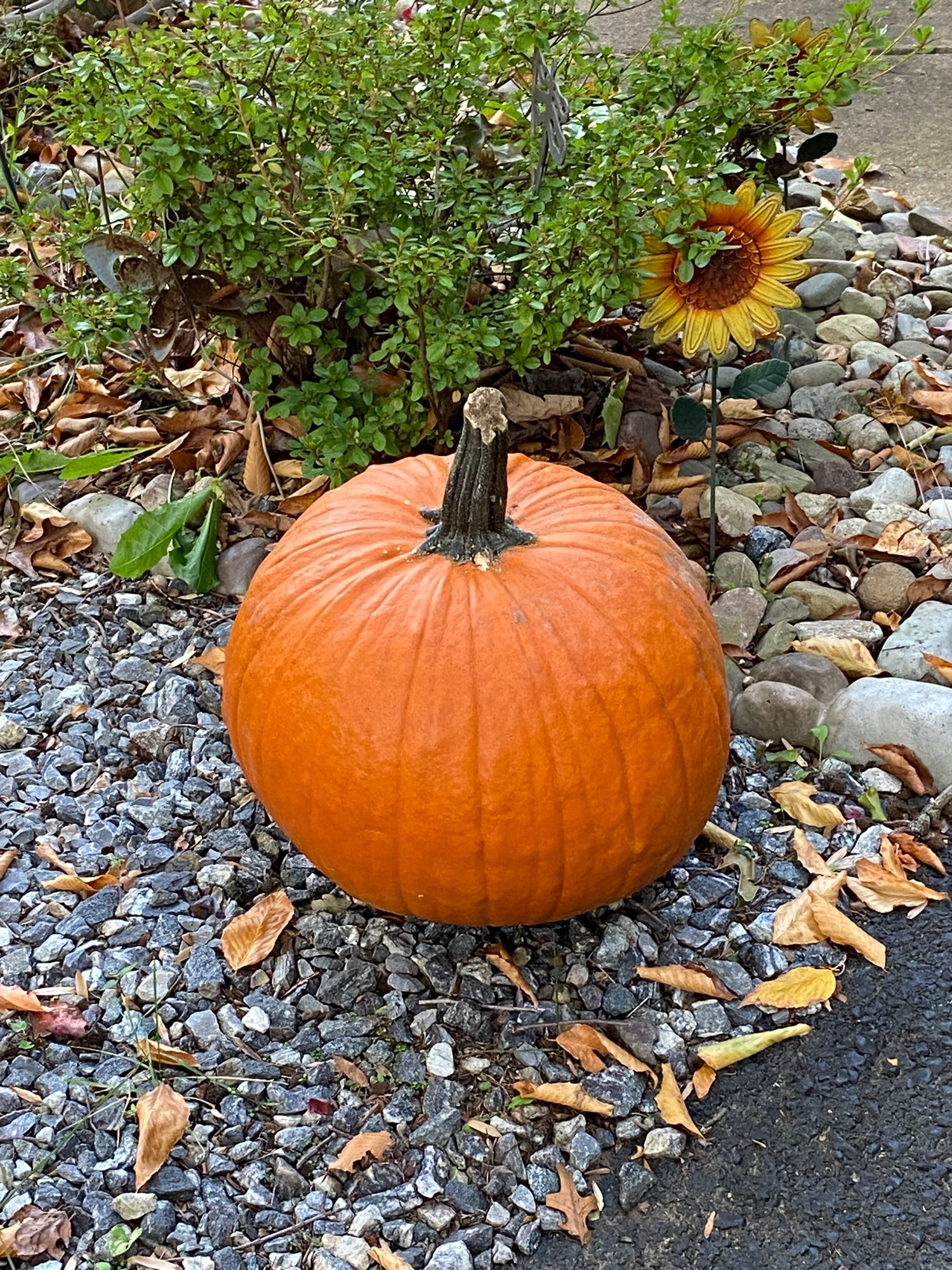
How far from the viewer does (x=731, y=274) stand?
7.84ft

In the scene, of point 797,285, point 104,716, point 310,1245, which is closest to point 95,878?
point 104,716

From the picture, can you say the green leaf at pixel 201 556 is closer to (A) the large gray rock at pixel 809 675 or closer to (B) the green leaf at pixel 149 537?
(B) the green leaf at pixel 149 537

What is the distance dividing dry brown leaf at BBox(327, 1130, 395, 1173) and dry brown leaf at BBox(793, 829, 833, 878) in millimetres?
908

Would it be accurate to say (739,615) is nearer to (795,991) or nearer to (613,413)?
(613,413)

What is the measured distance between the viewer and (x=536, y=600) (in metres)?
1.90

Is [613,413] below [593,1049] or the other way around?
the other way around

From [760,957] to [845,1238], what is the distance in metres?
0.48

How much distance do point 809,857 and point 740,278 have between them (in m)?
A: 1.11

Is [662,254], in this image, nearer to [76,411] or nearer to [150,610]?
[150,610]

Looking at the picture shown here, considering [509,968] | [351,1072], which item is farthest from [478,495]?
[351,1072]

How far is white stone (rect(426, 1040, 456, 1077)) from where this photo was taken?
1919 millimetres

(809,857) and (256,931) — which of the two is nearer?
(256,931)

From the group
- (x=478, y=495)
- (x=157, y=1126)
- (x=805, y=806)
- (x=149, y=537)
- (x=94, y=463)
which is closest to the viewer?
(x=157, y=1126)

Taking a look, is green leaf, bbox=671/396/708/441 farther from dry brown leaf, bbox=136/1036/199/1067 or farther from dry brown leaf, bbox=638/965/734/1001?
dry brown leaf, bbox=136/1036/199/1067
